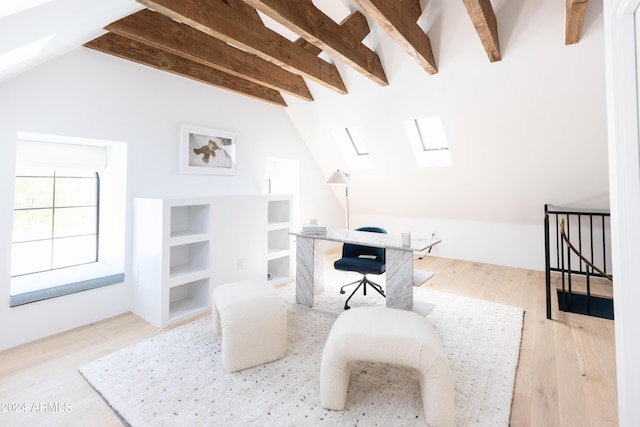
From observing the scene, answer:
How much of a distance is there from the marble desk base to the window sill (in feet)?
6.10

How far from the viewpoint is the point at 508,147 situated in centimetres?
365

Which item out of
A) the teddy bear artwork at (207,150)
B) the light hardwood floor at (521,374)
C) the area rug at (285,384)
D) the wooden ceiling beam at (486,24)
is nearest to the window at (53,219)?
the light hardwood floor at (521,374)

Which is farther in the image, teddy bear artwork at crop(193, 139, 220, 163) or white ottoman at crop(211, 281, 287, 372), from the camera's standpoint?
teddy bear artwork at crop(193, 139, 220, 163)

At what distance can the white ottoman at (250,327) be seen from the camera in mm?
2078

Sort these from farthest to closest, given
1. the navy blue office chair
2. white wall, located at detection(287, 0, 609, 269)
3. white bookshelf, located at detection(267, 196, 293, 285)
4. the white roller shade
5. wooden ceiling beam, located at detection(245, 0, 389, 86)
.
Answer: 1. white bookshelf, located at detection(267, 196, 293, 285)
2. the navy blue office chair
3. white wall, located at detection(287, 0, 609, 269)
4. the white roller shade
5. wooden ceiling beam, located at detection(245, 0, 389, 86)

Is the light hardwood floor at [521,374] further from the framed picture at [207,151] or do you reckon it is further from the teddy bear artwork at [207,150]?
the teddy bear artwork at [207,150]

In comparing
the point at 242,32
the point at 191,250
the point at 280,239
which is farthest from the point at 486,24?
the point at 191,250

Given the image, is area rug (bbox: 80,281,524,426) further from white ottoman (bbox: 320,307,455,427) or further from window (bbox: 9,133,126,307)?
window (bbox: 9,133,126,307)

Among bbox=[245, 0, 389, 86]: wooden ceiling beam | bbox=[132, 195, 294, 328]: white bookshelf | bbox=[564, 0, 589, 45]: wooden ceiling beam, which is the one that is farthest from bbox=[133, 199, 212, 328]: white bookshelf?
bbox=[564, 0, 589, 45]: wooden ceiling beam

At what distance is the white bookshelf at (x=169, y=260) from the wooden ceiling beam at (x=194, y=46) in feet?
4.61

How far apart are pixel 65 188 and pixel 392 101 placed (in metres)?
3.83

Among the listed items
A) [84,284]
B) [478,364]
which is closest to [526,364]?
[478,364]

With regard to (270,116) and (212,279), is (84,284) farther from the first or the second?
(270,116)

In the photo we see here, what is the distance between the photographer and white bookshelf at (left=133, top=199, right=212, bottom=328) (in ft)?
9.21
